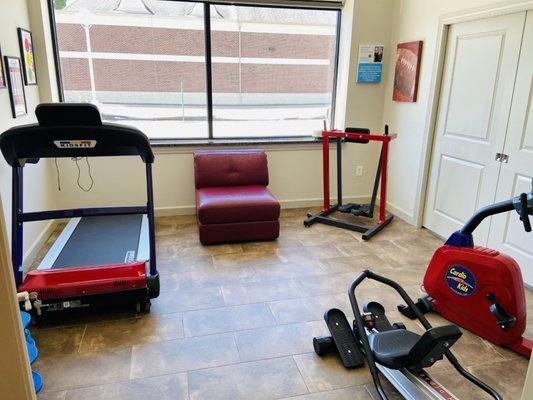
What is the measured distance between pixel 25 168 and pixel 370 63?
3702 millimetres

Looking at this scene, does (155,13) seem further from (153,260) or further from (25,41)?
(153,260)

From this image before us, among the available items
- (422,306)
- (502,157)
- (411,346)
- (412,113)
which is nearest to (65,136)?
(411,346)

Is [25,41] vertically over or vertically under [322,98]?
over

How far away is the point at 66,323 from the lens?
2.52 m

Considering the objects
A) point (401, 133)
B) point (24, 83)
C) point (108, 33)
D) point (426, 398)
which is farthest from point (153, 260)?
point (401, 133)

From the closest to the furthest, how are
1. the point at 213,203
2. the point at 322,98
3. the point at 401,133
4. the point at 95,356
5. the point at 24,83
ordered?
the point at 95,356 → the point at 24,83 → the point at 213,203 → the point at 401,133 → the point at 322,98

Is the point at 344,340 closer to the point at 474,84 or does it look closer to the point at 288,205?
the point at 474,84

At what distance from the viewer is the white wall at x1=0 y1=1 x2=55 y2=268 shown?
290cm

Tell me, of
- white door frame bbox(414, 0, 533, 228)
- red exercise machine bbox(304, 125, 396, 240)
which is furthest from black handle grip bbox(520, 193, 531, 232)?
red exercise machine bbox(304, 125, 396, 240)

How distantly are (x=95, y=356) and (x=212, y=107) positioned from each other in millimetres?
3000

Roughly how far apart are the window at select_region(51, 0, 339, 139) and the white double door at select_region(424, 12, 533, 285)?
154 cm

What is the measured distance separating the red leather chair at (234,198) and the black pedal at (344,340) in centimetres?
157

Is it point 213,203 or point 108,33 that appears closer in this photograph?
point 213,203

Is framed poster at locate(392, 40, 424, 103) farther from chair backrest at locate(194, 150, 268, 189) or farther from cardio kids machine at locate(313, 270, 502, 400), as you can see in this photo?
cardio kids machine at locate(313, 270, 502, 400)
